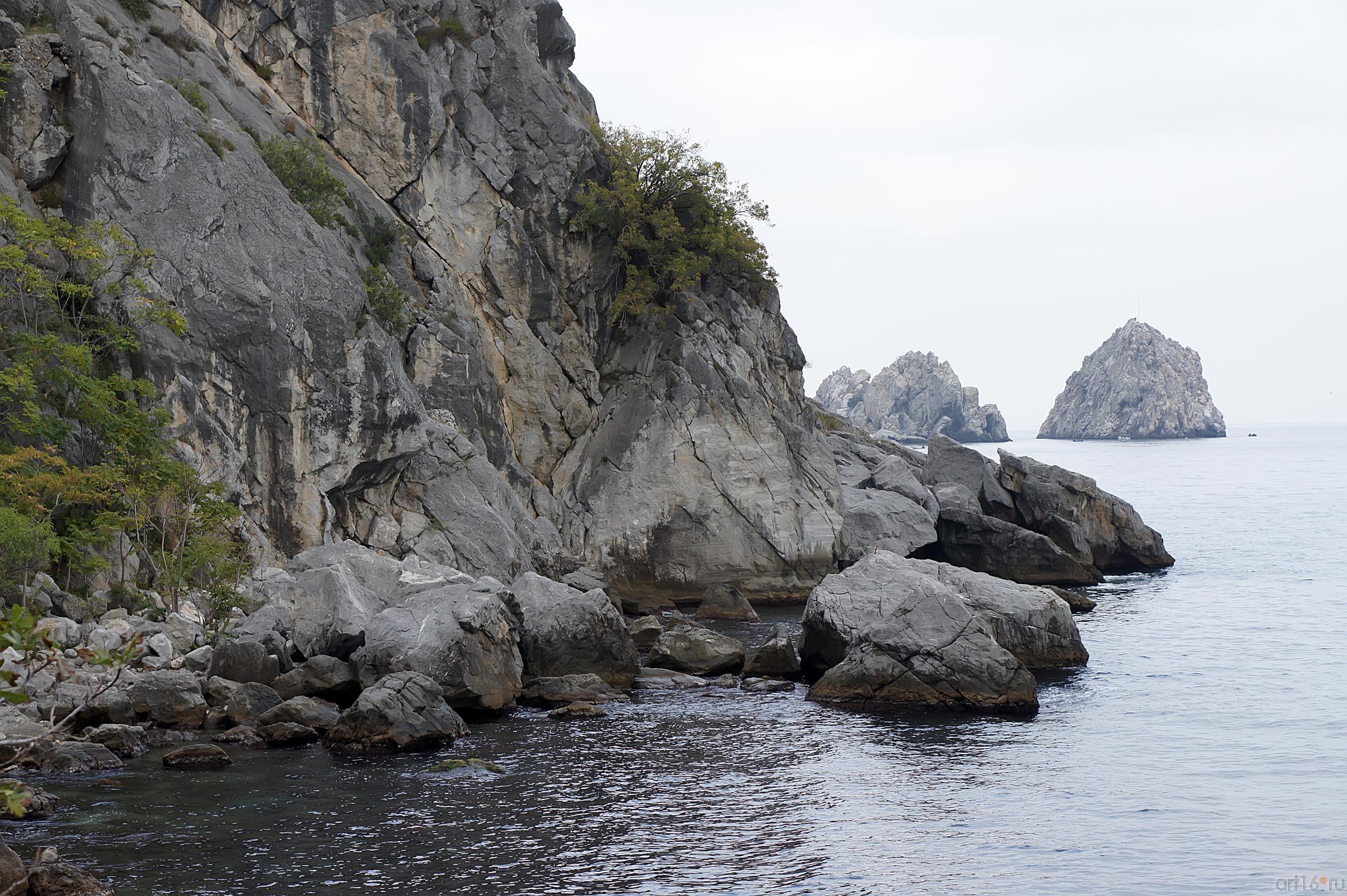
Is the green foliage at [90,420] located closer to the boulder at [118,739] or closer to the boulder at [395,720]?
the boulder at [118,739]

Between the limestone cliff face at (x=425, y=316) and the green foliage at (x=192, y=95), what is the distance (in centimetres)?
59

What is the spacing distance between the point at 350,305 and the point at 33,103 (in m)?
13.2

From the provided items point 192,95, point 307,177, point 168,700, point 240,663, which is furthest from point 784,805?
point 192,95

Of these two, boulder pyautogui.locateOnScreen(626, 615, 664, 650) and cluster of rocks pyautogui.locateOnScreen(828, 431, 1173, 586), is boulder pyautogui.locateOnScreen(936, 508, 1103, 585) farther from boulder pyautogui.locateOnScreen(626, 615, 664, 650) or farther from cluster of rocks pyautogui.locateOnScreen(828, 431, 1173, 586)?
boulder pyautogui.locateOnScreen(626, 615, 664, 650)

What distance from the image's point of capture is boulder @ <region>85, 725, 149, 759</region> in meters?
24.8

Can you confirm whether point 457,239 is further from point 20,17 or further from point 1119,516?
point 1119,516

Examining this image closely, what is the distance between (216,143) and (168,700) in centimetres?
2535

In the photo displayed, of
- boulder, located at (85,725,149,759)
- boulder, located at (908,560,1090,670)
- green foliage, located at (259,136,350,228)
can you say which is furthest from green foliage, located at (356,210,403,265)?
boulder, located at (85,725,149,759)

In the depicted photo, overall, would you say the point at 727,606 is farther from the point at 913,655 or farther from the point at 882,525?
the point at 882,525

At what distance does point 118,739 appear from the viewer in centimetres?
2488

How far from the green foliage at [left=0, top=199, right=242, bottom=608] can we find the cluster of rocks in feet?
109

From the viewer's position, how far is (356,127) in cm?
5419

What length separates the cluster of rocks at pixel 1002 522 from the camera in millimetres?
59594

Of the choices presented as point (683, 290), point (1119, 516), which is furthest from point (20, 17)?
point (1119, 516)
